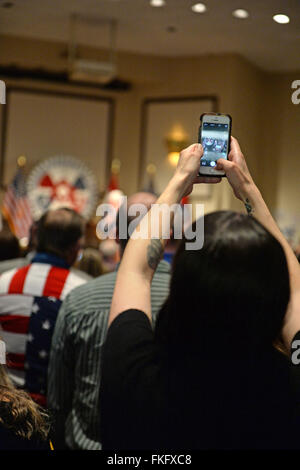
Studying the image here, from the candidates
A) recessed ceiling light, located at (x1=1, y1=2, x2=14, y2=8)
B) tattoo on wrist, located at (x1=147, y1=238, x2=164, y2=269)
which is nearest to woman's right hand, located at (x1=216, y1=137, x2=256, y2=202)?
tattoo on wrist, located at (x1=147, y1=238, x2=164, y2=269)

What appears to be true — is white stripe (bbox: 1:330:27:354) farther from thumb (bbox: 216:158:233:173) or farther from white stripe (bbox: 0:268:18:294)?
thumb (bbox: 216:158:233:173)

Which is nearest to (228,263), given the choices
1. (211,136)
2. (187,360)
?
(187,360)

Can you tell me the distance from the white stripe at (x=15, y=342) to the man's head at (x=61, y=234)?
319 mm

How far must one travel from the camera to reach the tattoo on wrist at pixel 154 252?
1093 millimetres

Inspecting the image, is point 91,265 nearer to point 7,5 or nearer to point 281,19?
point 281,19

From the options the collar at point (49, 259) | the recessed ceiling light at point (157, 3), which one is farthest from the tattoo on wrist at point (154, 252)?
the recessed ceiling light at point (157, 3)

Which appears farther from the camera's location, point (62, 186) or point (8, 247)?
point (62, 186)

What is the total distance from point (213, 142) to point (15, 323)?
1.26 metres

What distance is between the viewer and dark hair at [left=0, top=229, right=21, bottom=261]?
320 centimetres

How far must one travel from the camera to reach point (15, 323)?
228cm

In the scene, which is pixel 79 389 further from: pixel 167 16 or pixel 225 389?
pixel 167 16

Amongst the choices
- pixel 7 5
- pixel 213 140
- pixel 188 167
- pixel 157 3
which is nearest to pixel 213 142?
pixel 213 140

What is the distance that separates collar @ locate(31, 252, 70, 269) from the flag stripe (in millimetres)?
215
